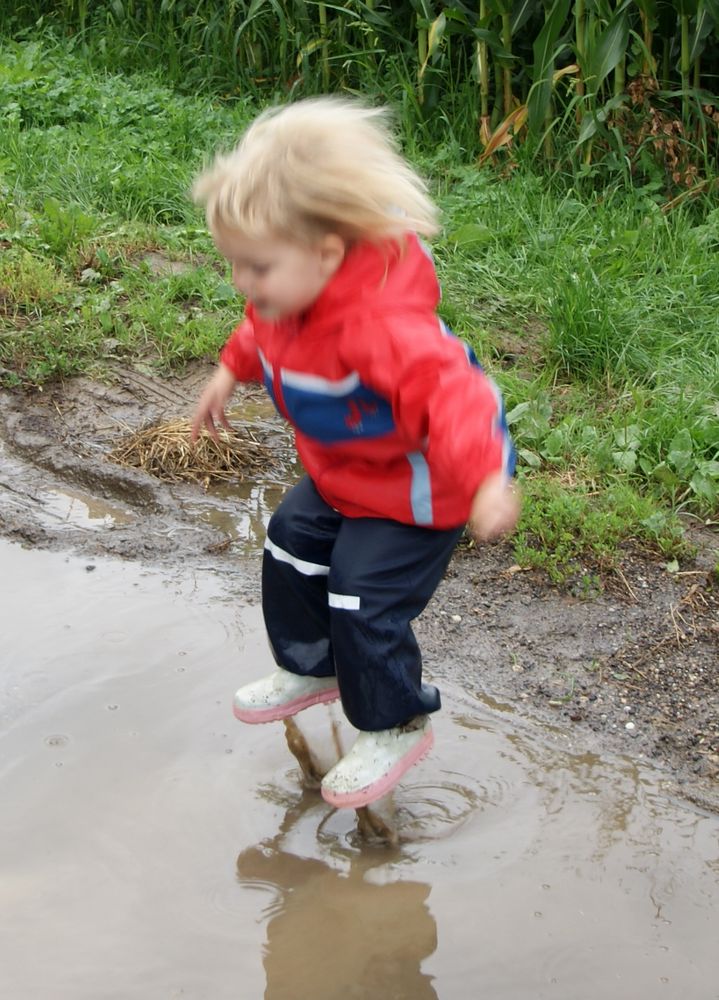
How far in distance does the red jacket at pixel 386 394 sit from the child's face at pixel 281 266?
0.03 metres

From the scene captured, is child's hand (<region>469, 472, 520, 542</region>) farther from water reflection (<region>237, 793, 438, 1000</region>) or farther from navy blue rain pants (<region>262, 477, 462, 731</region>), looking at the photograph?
water reflection (<region>237, 793, 438, 1000</region>)

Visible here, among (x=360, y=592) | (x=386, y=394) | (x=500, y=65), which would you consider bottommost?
(x=360, y=592)

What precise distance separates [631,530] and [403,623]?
137 centimetres

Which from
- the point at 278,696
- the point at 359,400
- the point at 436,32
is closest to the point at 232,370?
the point at 359,400

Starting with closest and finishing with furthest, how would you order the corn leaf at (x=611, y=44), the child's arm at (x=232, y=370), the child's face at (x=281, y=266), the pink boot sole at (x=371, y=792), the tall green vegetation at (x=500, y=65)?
the child's face at (x=281, y=266) < the pink boot sole at (x=371, y=792) < the child's arm at (x=232, y=370) < the corn leaf at (x=611, y=44) < the tall green vegetation at (x=500, y=65)

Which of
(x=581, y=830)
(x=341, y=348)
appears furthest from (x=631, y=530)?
(x=341, y=348)

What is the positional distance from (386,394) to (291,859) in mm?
1046

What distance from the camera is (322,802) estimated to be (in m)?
2.75

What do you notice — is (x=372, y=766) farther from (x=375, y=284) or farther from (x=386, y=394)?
(x=375, y=284)

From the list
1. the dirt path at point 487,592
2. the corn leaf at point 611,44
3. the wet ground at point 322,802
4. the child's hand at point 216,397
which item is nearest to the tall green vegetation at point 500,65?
the corn leaf at point 611,44

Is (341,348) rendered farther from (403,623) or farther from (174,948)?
(174,948)

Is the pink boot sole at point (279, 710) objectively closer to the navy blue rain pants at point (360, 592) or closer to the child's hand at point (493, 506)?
the navy blue rain pants at point (360, 592)

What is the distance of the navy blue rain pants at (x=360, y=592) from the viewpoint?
2.35 meters

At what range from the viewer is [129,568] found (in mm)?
3541
